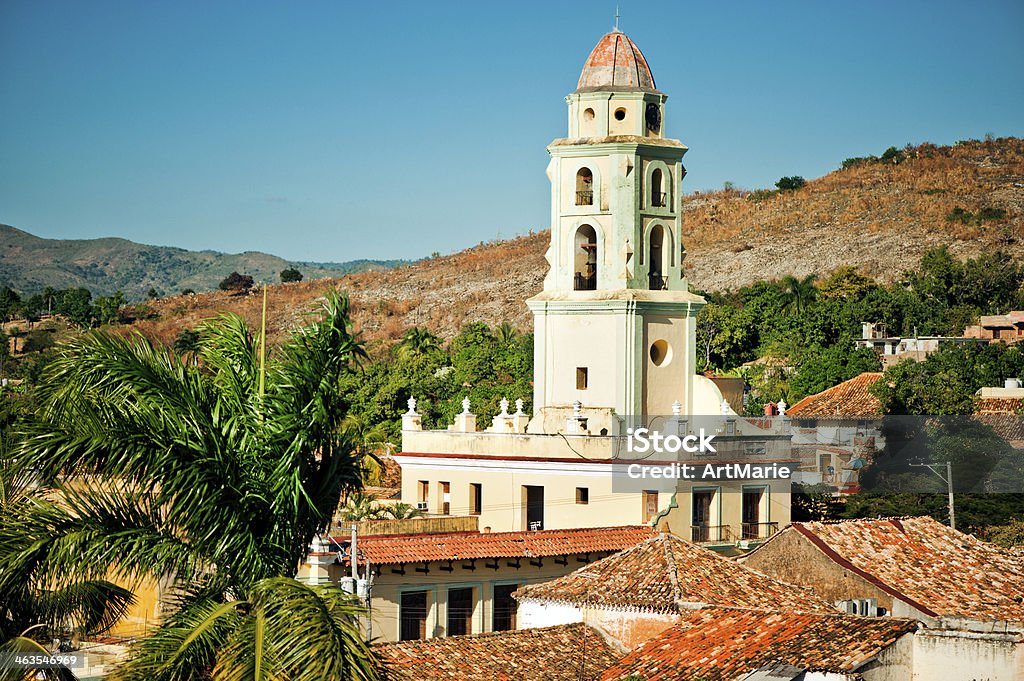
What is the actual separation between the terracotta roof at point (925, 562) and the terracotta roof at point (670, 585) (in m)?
1.44

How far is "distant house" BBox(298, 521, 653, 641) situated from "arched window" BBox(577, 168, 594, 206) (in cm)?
1022

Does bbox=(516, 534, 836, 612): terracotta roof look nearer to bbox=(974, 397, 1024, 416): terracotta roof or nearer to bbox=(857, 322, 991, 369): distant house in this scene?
bbox=(974, 397, 1024, 416): terracotta roof

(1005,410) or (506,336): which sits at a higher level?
(506,336)

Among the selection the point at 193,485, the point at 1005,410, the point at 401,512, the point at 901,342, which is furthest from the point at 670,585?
the point at 901,342

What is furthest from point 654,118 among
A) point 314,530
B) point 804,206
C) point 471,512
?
point 804,206

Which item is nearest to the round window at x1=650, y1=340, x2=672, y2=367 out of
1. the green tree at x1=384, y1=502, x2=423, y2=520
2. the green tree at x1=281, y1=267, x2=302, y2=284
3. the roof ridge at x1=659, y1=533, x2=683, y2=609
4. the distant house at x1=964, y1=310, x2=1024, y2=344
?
the green tree at x1=384, y1=502, x2=423, y2=520

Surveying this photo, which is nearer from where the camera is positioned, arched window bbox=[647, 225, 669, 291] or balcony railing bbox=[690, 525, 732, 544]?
balcony railing bbox=[690, 525, 732, 544]

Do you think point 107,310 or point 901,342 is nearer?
point 901,342

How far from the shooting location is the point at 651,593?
2380cm

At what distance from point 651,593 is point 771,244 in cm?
8720

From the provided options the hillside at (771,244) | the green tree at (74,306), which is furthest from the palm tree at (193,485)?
the green tree at (74,306)

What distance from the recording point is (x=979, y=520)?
40.8 metres

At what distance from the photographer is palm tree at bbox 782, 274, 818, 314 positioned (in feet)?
264

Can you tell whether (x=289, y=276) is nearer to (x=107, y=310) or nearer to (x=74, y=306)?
(x=74, y=306)
